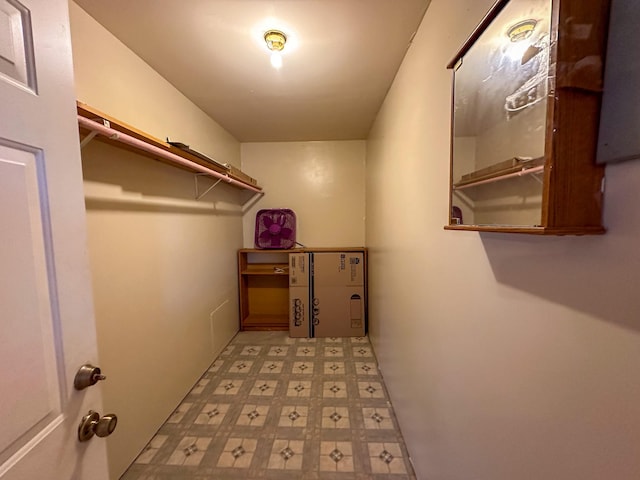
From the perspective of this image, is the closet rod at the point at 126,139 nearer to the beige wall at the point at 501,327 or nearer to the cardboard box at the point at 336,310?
the beige wall at the point at 501,327

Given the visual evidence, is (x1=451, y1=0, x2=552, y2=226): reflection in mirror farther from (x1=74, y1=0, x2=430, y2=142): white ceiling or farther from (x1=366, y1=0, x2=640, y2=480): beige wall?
(x1=74, y1=0, x2=430, y2=142): white ceiling

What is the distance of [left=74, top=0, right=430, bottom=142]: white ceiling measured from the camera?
A: 3.80 feet

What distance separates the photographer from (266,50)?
56.7 inches

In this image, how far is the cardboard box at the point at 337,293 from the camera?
118 inches

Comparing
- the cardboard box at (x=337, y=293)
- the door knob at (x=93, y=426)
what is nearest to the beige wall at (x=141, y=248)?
the door knob at (x=93, y=426)

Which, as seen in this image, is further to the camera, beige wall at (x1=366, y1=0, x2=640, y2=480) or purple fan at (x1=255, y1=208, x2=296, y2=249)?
purple fan at (x1=255, y1=208, x2=296, y2=249)

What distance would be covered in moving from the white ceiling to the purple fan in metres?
1.27

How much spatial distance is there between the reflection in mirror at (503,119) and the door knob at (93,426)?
1087 millimetres

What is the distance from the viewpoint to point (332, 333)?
3.01m

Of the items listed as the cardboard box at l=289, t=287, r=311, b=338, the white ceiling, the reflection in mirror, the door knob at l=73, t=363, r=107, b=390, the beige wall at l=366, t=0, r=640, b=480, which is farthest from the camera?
the cardboard box at l=289, t=287, r=311, b=338

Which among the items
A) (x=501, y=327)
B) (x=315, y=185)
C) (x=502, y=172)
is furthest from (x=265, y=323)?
(x=502, y=172)

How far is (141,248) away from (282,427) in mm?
1446

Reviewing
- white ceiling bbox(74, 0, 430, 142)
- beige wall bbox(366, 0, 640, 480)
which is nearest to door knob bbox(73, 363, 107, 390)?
beige wall bbox(366, 0, 640, 480)

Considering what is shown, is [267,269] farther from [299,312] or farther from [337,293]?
[337,293]
